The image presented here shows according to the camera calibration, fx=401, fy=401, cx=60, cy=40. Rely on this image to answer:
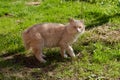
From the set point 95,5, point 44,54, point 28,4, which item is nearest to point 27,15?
point 28,4

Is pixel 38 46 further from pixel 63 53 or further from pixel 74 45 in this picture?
pixel 74 45

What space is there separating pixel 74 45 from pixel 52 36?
0.91 metres

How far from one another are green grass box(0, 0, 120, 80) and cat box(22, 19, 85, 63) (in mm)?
237

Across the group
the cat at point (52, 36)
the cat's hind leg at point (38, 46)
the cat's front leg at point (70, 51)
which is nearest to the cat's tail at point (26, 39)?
the cat at point (52, 36)

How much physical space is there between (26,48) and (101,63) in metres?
1.45

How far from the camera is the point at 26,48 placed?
25.0ft

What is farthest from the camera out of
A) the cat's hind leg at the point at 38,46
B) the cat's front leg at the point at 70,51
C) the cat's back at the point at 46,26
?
the cat's front leg at the point at 70,51

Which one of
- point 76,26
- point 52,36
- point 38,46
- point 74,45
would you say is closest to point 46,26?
point 52,36

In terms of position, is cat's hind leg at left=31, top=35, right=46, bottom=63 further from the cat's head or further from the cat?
the cat's head

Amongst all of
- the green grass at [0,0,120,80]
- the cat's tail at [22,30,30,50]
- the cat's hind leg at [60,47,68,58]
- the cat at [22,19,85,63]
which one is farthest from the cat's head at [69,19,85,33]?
the cat's tail at [22,30,30,50]

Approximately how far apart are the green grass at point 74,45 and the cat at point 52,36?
0.24 meters

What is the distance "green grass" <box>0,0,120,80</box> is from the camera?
721 cm

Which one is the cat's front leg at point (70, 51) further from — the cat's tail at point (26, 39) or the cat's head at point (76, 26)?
the cat's tail at point (26, 39)

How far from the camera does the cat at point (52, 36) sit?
24.3 feet
